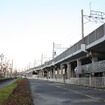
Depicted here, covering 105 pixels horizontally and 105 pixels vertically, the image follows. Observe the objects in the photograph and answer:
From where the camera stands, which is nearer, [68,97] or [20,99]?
[20,99]

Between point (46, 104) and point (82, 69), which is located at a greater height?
point (82, 69)

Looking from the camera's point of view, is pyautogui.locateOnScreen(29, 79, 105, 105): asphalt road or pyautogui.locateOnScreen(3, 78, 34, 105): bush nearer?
pyautogui.locateOnScreen(3, 78, 34, 105): bush

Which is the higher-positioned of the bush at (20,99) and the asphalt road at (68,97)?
the bush at (20,99)

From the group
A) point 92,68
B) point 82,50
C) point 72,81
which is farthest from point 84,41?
point 72,81

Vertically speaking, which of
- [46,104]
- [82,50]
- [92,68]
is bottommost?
[46,104]

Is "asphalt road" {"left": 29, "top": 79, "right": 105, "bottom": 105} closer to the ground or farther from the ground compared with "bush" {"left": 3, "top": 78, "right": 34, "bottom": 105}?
closer to the ground

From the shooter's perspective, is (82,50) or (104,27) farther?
(82,50)

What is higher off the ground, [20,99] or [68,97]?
[20,99]

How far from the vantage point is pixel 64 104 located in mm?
13289

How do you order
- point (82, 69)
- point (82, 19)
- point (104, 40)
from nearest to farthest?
point (104, 40)
point (82, 19)
point (82, 69)

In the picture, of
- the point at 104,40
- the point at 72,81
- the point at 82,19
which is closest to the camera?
the point at 104,40

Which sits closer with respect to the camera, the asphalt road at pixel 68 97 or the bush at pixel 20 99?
the bush at pixel 20 99

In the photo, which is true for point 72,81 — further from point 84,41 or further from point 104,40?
point 104,40

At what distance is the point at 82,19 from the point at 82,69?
884 cm
